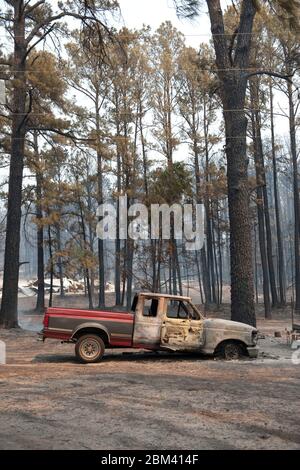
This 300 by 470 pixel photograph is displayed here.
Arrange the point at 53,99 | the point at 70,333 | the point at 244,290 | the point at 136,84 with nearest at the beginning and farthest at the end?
the point at 70,333, the point at 244,290, the point at 53,99, the point at 136,84

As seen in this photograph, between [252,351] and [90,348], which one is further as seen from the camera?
[252,351]

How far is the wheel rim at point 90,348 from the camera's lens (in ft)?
36.7

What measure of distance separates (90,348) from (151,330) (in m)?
1.46

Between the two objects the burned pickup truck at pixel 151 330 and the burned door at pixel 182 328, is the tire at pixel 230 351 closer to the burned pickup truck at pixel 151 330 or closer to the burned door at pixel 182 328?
the burned pickup truck at pixel 151 330

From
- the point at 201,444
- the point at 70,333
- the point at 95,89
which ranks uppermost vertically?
the point at 95,89

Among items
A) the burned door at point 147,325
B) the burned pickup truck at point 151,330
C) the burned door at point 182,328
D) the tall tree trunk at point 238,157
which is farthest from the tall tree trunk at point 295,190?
the burned door at point 147,325

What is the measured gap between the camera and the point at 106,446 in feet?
17.5

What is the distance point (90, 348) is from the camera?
11234mm

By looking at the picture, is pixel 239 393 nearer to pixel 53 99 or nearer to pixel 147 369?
pixel 147 369

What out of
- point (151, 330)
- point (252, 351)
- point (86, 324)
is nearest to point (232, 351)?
point (252, 351)

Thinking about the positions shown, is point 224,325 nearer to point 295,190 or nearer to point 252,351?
point 252,351

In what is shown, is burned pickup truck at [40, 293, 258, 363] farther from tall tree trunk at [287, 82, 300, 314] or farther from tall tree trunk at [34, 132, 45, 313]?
tall tree trunk at [287, 82, 300, 314]

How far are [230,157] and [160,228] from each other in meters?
7.70
